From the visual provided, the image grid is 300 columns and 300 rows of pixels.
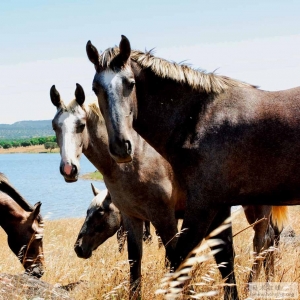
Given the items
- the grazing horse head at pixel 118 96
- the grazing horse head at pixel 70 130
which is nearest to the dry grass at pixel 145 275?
the grazing horse head at pixel 70 130

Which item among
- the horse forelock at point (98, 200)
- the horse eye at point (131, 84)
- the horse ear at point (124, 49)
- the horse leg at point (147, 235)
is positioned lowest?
the horse leg at point (147, 235)

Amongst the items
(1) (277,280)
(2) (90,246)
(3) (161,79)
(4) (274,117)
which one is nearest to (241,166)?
(4) (274,117)

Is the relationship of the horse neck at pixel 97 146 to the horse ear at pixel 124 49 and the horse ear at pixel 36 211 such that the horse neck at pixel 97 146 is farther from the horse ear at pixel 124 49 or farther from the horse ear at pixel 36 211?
the horse ear at pixel 124 49

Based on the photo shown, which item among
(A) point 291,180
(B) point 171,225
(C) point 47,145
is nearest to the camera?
(A) point 291,180

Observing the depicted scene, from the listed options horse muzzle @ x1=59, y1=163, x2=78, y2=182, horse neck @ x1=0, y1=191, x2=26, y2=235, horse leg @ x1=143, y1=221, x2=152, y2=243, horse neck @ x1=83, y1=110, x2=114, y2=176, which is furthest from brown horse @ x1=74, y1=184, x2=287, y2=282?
horse muzzle @ x1=59, y1=163, x2=78, y2=182

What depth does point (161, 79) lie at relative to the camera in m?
4.42

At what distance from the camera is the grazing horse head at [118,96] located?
3941 millimetres

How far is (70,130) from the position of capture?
5.92m

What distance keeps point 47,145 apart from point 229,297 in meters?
128

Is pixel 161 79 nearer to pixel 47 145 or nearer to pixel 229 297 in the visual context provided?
pixel 229 297

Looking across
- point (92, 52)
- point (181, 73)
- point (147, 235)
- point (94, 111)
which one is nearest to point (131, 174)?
point (94, 111)

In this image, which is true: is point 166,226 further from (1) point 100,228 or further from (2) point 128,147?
(1) point 100,228

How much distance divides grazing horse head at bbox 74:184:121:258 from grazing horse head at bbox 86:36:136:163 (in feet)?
12.1

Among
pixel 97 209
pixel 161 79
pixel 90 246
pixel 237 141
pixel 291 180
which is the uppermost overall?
pixel 161 79
